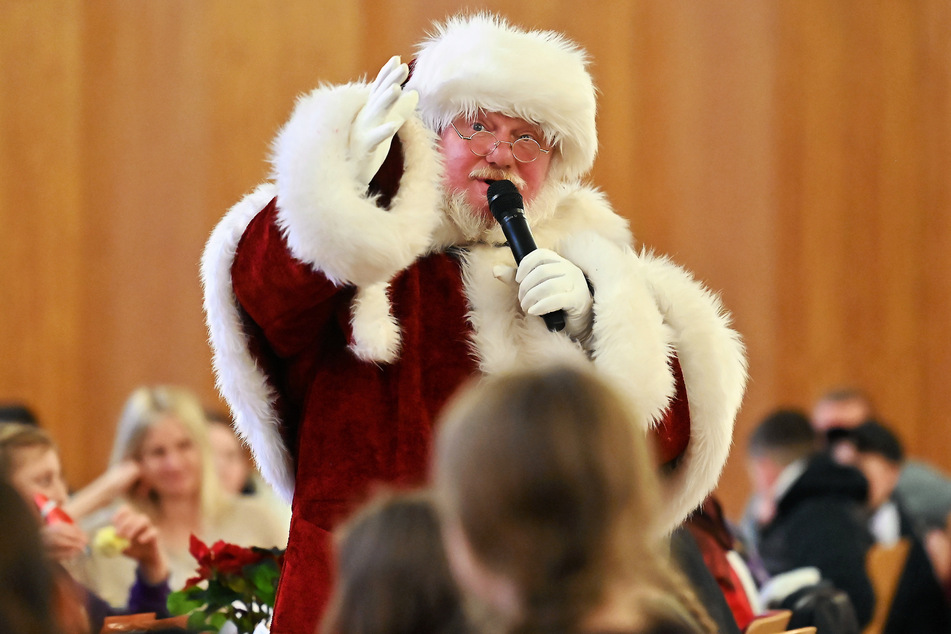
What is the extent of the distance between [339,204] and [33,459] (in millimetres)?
1692

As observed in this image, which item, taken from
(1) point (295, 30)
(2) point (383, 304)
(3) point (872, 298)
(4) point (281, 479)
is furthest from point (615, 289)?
(3) point (872, 298)

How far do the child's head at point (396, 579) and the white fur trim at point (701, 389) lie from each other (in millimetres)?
569

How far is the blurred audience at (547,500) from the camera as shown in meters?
0.88

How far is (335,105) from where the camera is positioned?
142 cm

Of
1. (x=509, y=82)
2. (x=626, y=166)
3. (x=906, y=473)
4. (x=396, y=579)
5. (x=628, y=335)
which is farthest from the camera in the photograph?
→ (x=626, y=166)

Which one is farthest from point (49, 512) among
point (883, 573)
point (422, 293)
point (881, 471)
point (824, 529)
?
point (881, 471)

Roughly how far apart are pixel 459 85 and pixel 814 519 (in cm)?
209

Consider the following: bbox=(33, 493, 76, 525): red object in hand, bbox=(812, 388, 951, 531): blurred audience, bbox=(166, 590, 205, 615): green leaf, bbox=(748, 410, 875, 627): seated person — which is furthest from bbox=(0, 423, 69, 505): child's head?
bbox=(812, 388, 951, 531): blurred audience

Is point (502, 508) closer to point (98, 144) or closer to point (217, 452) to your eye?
point (217, 452)

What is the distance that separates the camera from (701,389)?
1.57 metres

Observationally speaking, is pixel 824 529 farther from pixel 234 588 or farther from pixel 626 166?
pixel 626 166

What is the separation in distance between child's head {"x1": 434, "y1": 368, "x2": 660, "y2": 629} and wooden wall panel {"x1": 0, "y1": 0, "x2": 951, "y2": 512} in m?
3.69

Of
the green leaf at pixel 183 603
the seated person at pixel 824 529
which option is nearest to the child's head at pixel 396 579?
the green leaf at pixel 183 603

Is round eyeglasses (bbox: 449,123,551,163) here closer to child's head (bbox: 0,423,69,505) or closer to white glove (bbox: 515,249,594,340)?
white glove (bbox: 515,249,594,340)
